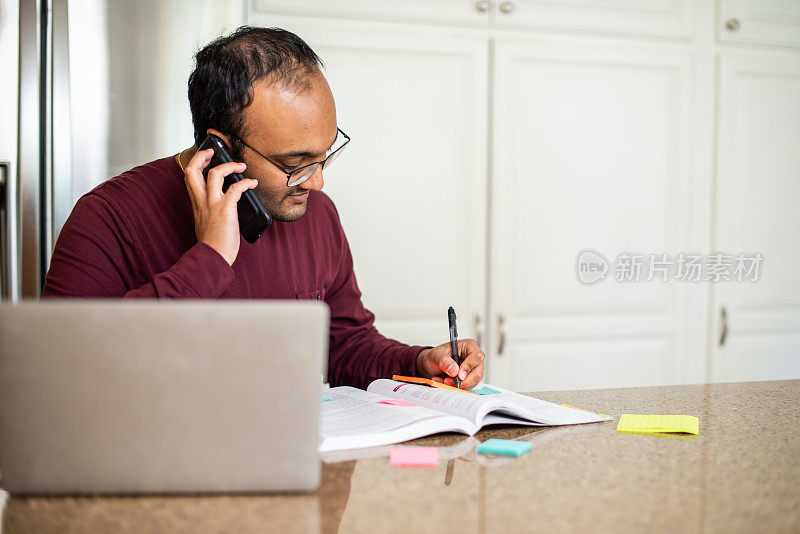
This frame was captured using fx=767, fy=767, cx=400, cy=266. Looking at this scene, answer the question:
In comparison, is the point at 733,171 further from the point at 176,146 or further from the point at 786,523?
the point at 786,523

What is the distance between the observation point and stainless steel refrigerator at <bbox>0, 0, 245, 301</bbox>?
1887mm

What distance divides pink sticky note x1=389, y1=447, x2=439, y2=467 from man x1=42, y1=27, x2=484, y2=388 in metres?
0.40

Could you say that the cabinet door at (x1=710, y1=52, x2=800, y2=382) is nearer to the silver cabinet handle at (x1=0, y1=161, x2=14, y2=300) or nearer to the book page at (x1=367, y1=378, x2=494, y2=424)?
the book page at (x1=367, y1=378, x2=494, y2=424)

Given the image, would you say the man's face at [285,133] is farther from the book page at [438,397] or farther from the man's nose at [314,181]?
the book page at [438,397]

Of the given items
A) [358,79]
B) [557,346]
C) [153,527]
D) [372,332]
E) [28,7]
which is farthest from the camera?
[557,346]

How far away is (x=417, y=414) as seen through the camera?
103 cm

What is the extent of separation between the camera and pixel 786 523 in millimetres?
733

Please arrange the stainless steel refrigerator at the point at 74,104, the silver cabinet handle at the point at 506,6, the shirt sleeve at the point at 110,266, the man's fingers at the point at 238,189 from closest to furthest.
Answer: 1. the shirt sleeve at the point at 110,266
2. the man's fingers at the point at 238,189
3. the stainless steel refrigerator at the point at 74,104
4. the silver cabinet handle at the point at 506,6

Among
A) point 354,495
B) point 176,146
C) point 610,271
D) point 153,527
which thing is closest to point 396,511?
point 354,495

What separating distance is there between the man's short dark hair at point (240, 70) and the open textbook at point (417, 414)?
1.93ft

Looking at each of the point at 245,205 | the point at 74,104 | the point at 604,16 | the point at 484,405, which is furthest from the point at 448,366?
the point at 604,16

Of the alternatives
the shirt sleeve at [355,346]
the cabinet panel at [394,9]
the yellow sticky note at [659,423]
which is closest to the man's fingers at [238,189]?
the shirt sleeve at [355,346]

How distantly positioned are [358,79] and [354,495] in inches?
63.5

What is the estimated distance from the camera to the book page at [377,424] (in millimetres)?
951
